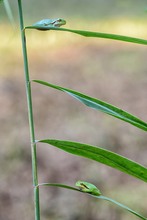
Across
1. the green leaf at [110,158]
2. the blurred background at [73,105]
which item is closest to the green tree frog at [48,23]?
the green leaf at [110,158]

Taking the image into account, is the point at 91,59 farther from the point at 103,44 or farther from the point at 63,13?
the point at 63,13

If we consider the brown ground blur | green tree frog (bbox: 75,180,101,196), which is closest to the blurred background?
the brown ground blur

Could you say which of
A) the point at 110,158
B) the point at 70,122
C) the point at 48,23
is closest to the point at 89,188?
the point at 110,158

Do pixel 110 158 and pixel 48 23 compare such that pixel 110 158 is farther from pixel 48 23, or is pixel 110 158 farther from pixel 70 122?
pixel 70 122

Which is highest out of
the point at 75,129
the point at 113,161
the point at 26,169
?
the point at 75,129

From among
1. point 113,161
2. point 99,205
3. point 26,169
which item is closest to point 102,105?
point 113,161

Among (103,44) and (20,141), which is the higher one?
(103,44)

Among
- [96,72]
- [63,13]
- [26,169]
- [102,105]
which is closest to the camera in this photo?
[102,105]

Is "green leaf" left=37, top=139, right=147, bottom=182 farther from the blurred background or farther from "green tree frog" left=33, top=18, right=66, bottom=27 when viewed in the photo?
the blurred background
